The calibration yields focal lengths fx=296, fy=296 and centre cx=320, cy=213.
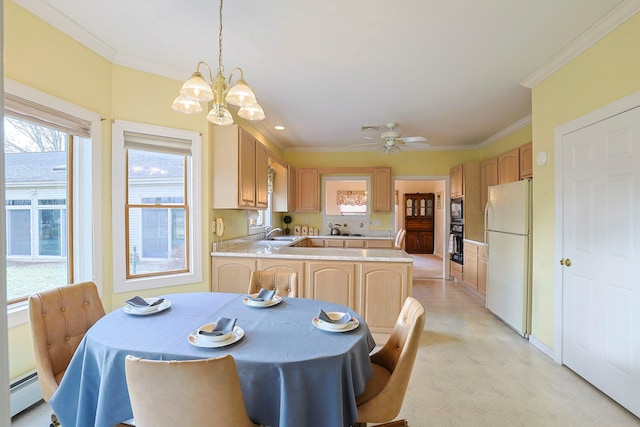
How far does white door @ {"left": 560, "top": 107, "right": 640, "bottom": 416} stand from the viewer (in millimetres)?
1919

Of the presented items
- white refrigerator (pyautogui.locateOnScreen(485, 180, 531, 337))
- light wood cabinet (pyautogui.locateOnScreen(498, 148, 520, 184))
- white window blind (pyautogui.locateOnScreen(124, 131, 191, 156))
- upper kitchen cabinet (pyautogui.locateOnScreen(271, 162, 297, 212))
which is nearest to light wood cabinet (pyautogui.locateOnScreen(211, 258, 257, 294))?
white window blind (pyautogui.locateOnScreen(124, 131, 191, 156))

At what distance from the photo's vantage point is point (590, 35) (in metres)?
2.17

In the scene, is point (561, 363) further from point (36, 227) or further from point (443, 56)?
point (36, 227)

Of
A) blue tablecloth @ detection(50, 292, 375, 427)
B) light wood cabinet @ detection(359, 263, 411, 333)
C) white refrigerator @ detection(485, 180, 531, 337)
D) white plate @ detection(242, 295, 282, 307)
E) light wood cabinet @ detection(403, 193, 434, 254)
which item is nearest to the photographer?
blue tablecloth @ detection(50, 292, 375, 427)

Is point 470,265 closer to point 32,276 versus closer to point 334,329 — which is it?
point 334,329

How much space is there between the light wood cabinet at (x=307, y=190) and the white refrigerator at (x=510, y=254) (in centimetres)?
297

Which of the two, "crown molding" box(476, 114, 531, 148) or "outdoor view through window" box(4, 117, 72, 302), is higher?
"crown molding" box(476, 114, 531, 148)

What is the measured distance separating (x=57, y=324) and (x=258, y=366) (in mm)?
1234

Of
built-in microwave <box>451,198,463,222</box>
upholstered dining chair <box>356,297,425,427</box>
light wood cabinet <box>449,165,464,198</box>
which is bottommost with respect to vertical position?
upholstered dining chair <box>356,297,425,427</box>

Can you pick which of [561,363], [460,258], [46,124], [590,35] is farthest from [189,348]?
[460,258]

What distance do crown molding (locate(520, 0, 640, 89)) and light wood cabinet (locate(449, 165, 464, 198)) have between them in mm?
2352

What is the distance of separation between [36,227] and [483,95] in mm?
4282

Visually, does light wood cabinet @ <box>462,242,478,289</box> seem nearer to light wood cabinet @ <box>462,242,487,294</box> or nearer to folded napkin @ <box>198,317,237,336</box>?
light wood cabinet @ <box>462,242,487,294</box>

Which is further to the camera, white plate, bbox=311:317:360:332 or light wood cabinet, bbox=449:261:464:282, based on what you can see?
light wood cabinet, bbox=449:261:464:282
